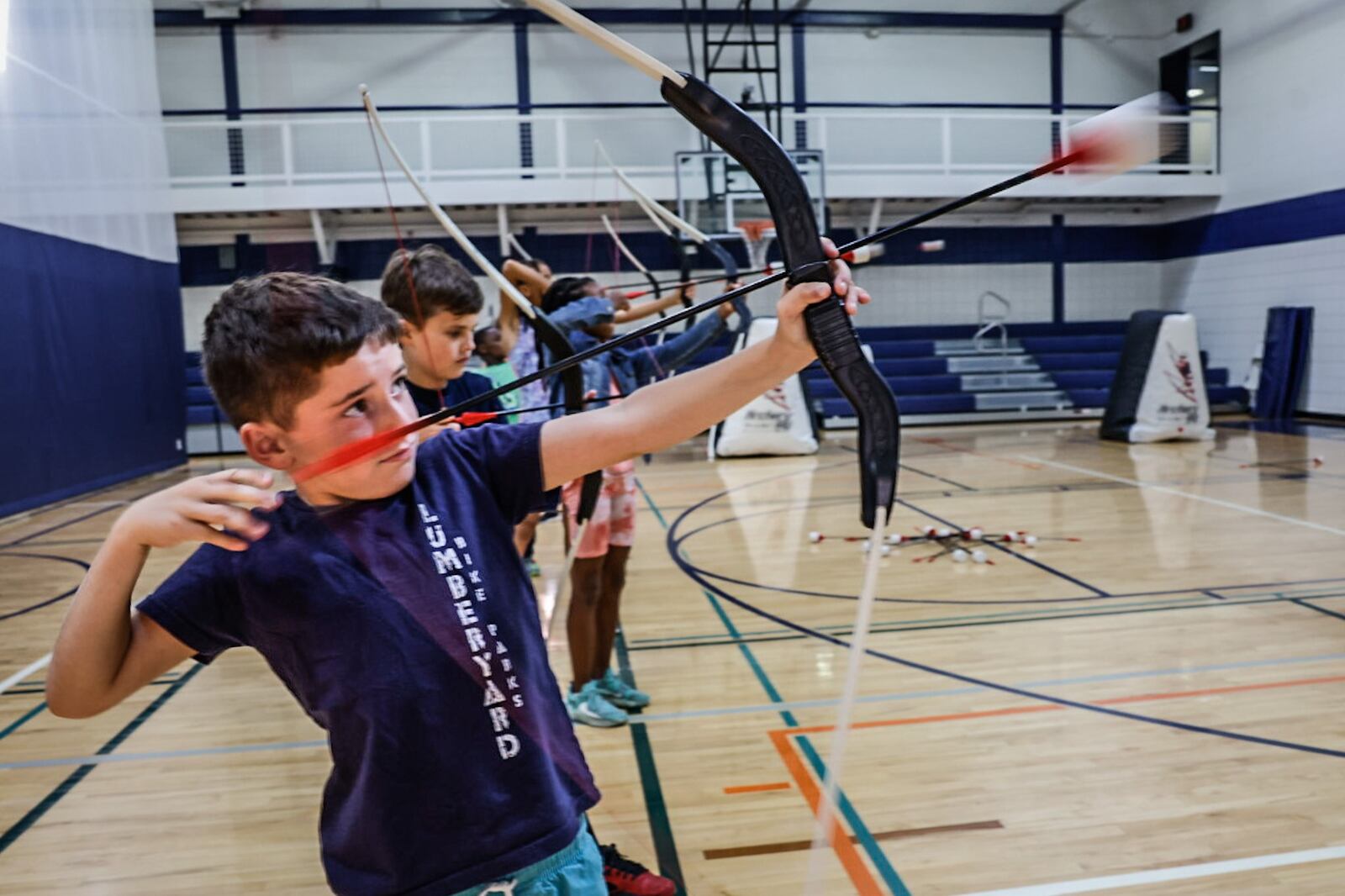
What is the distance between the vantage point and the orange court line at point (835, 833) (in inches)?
66.9

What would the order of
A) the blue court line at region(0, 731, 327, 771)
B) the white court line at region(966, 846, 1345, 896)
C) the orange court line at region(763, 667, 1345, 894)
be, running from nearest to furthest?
the white court line at region(966, 846, 1345, 896)
the orange court line at region(763, 667, 1345, 894)
the blue court line at region(0, 731, 327, 771)

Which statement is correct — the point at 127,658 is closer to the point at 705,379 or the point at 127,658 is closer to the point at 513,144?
the point at 705,379

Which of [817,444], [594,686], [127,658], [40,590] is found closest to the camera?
[127,658]

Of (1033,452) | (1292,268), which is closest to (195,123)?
(1033,452)

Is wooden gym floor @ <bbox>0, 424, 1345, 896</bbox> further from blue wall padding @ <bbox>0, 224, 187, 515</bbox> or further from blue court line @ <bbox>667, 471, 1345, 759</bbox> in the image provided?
blue wall padding @ <bbox>0, 224, 187, 515</bbox>

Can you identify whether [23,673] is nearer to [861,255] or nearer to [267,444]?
[267,444]

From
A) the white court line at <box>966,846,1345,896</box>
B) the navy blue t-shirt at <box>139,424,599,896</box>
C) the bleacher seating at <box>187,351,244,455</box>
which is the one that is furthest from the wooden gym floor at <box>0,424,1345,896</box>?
the bleacher seating at <box>187,351,244,455</box>

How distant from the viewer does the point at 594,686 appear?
2529mm

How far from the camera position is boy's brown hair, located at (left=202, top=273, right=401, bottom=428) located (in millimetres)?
899

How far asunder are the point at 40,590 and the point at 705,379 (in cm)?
436

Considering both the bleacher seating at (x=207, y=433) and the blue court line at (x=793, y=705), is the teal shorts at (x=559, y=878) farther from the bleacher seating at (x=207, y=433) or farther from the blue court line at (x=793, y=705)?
the bleacher seating at (x=207, y=433)

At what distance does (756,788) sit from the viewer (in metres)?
2.10

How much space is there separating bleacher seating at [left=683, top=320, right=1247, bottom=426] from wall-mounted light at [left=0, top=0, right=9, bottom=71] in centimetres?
647

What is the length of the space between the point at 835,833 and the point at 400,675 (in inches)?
49.7
